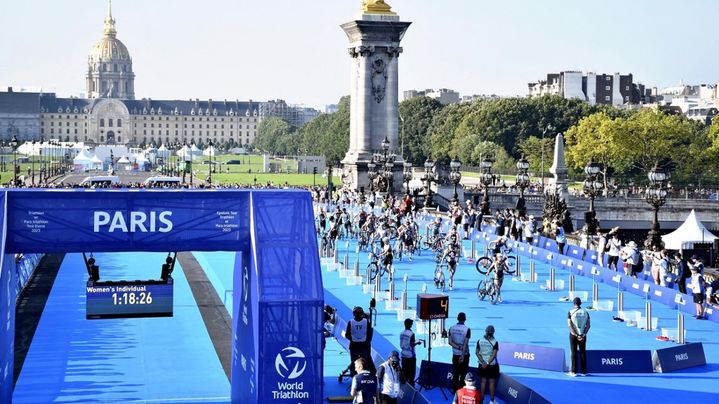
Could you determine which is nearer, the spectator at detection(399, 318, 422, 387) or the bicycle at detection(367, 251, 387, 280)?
the spectator at detection(399, 318, 422, 387)

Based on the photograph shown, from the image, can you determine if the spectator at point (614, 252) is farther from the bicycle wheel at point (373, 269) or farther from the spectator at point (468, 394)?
the spectator at point (468, 394)

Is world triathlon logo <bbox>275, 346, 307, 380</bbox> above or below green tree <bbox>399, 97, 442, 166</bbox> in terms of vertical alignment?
below

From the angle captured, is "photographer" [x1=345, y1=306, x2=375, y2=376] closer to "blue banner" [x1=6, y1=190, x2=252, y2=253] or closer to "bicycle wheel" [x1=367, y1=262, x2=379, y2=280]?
"blue banner" [x1=6, y1=190, x2=252, y2=253]

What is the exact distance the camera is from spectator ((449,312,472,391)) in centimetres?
2184

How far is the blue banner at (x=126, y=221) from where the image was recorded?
786 inches

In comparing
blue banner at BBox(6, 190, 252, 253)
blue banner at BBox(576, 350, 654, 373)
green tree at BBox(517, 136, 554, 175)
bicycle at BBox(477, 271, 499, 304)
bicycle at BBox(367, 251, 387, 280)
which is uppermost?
green tree at BBox(517, 136, 554, 175)

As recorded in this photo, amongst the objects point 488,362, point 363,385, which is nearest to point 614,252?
point 488,362

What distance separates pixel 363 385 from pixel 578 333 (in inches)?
254

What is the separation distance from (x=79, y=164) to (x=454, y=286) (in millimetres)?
117740

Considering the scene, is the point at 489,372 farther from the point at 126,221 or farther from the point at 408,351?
the point at 126,221

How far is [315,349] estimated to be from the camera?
786 inches

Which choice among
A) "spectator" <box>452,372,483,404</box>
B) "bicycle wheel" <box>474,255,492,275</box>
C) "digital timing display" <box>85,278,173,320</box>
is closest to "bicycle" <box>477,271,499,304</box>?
"bicycle wheel" <box>474,255,492,275</box>

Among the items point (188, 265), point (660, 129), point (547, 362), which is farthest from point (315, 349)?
point (660, 129)

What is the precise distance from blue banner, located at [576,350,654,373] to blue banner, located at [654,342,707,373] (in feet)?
1.19
